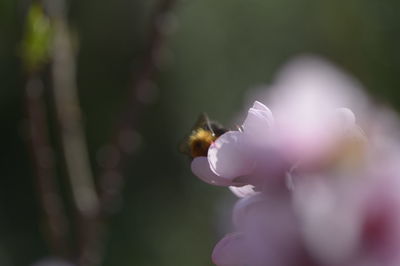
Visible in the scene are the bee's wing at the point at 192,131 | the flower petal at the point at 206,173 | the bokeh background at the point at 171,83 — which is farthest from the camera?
the bokeh background at the point at 171,83

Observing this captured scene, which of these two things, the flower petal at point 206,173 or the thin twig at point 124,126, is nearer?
the flower petal at point 206,173

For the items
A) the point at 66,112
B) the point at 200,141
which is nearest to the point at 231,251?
the point at 200,141

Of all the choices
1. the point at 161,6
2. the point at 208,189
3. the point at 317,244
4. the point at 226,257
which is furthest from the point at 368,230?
the point at 208,189

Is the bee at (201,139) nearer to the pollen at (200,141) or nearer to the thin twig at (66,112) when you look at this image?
the pollen at (200,141)

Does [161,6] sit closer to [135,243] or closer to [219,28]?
[135,243]

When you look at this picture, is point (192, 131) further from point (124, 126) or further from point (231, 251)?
point (124, 126)

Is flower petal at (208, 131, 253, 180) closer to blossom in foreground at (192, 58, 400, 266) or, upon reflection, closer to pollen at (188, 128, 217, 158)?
blossom in foreground at (192, 58, 400, 266)

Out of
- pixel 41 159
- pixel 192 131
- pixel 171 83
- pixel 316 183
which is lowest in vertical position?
pixel 171 83

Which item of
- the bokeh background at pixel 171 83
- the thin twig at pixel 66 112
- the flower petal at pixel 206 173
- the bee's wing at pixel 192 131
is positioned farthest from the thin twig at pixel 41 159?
the bokeh background at pixel 171 83
